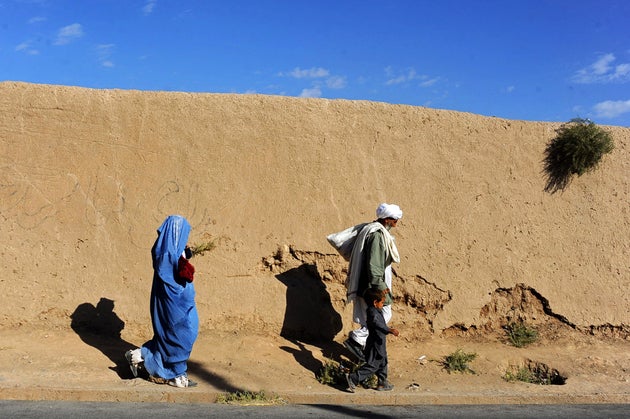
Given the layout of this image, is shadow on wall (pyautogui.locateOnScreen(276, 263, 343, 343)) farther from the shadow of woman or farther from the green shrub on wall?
the green shrub on wall

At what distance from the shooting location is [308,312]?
7.55 meters

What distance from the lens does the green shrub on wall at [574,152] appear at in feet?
26.7

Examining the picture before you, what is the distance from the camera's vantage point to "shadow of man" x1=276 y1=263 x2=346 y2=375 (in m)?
7.48

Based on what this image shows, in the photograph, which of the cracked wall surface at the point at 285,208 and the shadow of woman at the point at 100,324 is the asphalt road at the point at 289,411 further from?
the cracked wall surface at the point at 285,208

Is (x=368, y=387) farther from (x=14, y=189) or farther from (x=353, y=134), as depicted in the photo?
(x=14, y=189)

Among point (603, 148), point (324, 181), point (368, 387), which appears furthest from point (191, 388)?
point (603, 148)

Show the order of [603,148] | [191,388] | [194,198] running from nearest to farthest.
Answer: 1. [191,388]
2. [194,198]
3. [603,148]

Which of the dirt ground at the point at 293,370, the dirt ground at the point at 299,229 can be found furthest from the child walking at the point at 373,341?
the dirt ground at the point at 299,229

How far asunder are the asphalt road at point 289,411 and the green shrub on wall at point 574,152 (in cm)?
307

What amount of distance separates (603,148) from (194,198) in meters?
5.19

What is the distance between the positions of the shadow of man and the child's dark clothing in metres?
1.11

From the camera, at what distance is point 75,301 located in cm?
721

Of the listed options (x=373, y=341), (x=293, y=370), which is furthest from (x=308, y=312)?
(x=373, y=341)

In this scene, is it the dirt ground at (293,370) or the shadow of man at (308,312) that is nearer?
the dirt ground at (293,370)
